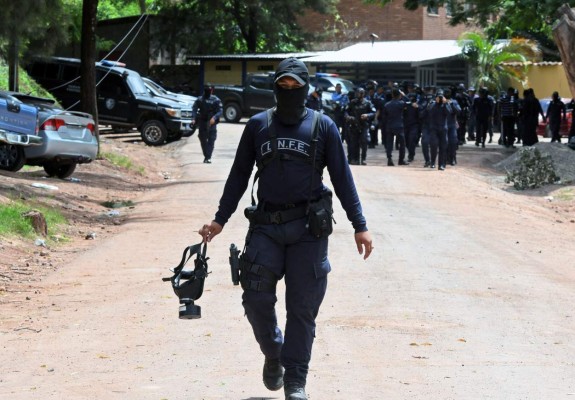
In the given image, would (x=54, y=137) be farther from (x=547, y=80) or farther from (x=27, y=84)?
(x=547, y=80)

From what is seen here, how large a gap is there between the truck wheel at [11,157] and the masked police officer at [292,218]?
13.4 metres

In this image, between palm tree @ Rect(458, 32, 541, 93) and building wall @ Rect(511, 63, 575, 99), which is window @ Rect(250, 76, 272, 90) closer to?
palm tree @ Rect(458, 32, 541, 93)

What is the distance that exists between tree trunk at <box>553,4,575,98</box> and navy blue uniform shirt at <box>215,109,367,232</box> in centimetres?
1718

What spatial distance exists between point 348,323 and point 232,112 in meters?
33.0

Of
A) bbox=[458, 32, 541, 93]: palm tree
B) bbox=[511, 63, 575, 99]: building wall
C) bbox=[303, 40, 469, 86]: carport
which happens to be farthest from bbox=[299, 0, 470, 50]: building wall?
bbox=[458, 32, 541, 93]: palm tree

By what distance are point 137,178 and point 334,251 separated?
37.5 feet

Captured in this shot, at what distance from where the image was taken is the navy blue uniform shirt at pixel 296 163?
5.68 metres

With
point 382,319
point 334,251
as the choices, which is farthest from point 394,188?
point 382,319

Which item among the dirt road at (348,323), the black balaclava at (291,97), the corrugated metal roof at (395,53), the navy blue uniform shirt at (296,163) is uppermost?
the corrugated metal roof at (395,53)

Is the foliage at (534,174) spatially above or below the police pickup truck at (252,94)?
below

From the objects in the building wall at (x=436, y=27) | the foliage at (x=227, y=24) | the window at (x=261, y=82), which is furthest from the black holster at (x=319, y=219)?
the building wall at (x=436, y=27)

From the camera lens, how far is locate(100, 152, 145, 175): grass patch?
77.4ft

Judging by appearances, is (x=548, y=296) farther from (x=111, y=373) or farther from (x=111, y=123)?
(x=111, y=123)

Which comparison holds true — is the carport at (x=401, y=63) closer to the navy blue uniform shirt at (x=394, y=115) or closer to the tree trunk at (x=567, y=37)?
the navy blue uniform shirt at (x=394, y=115)
